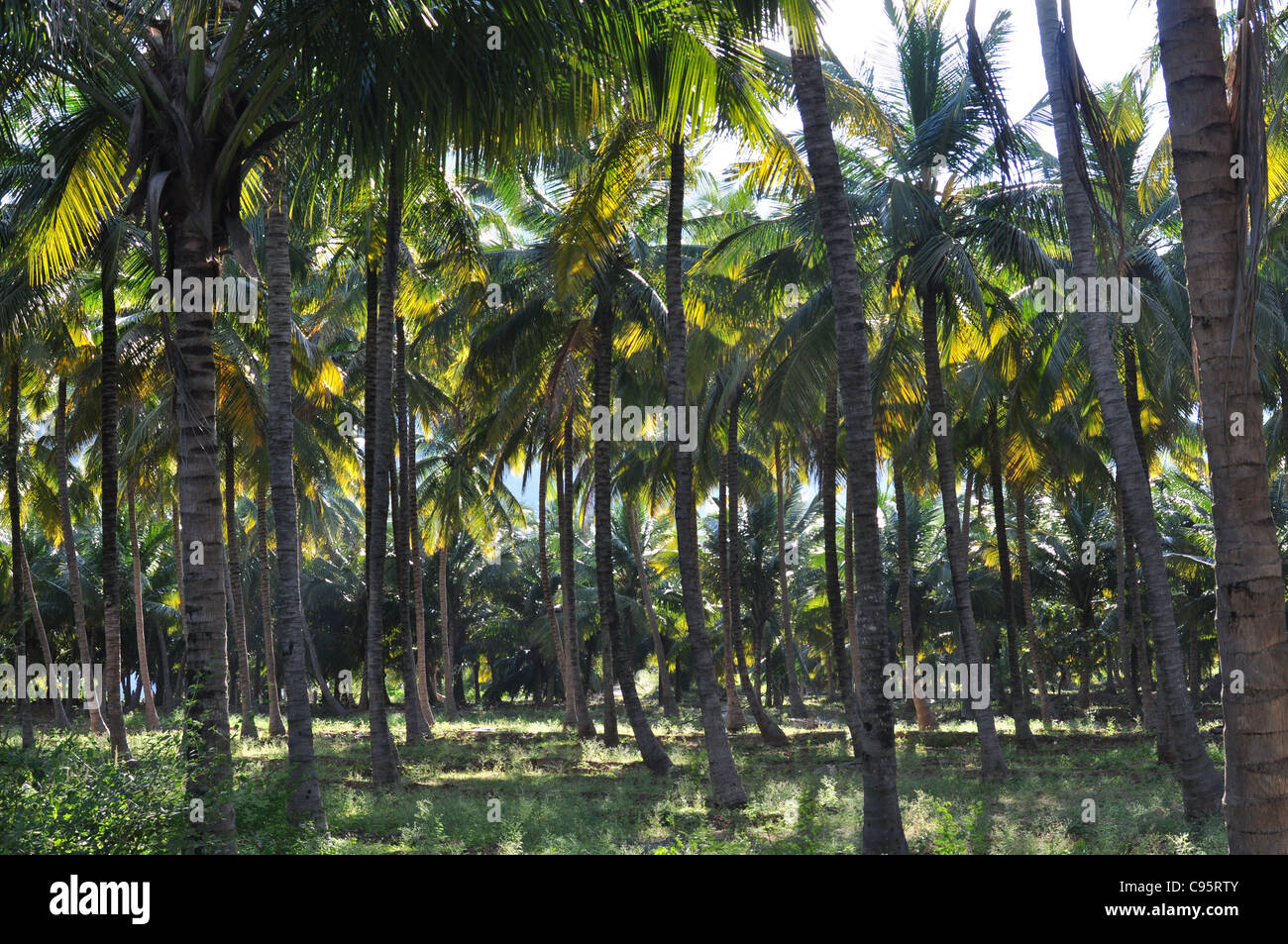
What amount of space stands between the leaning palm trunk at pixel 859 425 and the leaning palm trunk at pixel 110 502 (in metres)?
10.2

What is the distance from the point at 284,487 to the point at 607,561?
673 cm

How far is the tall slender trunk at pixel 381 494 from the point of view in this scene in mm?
14398

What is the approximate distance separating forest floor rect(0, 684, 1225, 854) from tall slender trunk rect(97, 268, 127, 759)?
199 cm

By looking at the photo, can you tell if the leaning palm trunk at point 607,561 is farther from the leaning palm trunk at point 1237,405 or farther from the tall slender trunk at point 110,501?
the leaning palm trunk at point 1237,405

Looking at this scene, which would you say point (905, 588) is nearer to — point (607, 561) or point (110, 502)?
point (607, 561)

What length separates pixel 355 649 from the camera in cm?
4594

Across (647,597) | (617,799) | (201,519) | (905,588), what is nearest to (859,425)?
(201,519)

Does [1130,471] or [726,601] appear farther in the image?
[726,601]

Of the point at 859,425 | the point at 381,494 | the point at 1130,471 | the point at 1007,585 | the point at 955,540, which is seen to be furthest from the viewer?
the point at 1007,585

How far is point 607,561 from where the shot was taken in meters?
17.4
